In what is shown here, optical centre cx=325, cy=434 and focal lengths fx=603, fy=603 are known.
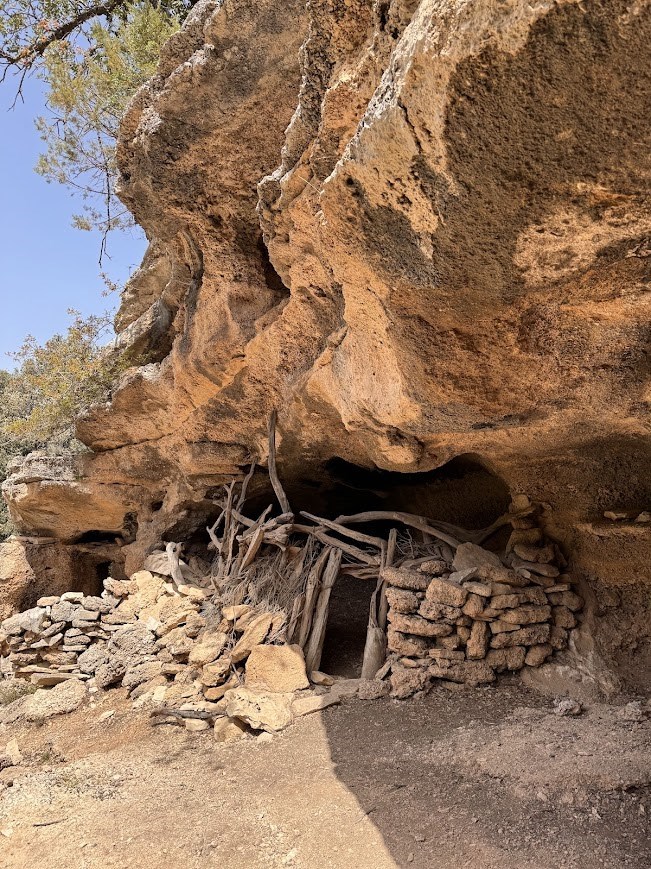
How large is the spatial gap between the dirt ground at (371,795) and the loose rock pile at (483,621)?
175mm

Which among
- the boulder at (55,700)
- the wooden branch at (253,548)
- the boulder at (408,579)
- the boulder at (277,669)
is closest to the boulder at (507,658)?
the boulder at (408,579)

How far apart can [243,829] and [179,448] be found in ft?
13.9

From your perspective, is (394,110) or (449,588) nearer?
(394,110)

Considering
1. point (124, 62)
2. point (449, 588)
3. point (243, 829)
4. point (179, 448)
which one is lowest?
point (243, 829)

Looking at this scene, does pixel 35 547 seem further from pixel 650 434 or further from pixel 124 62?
pixel 650 434

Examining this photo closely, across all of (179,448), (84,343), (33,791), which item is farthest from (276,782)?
Answer: (84,343)

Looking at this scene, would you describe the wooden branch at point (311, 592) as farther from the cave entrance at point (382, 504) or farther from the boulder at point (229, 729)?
the boulder at point (229, 729)

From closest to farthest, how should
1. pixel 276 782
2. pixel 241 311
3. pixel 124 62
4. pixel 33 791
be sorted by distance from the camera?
1. pixel 276 782
2. pixel 33 791
3. pixel 241 311
4. pixel 124 62

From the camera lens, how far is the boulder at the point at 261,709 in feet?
13.7

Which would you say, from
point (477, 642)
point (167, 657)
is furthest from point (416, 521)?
point (167, 657)

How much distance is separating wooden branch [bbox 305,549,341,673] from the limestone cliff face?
3.45 feet

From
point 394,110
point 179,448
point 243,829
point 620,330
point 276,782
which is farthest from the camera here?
point 179,448

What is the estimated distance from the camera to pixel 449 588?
14.3 feet

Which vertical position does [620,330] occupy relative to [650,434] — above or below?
above
